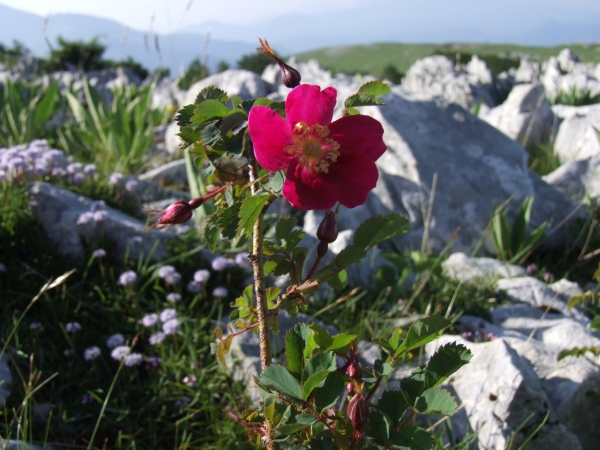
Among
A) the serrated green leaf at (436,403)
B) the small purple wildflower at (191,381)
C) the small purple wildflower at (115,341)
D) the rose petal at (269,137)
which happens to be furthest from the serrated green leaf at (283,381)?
the small purple wildflower at (115,341)

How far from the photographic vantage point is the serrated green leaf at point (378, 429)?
1.05 m

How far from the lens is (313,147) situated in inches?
37.1

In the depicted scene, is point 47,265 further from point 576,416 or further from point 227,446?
point 576,416

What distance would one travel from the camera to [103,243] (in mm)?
2949

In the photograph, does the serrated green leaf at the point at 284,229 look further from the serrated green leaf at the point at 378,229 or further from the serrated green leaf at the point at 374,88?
the serrated green leaf at the point at 374,88

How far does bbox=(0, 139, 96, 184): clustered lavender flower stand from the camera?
3062mm

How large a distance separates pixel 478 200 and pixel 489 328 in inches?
68.9

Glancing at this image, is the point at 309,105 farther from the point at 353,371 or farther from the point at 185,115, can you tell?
the point at 353,371

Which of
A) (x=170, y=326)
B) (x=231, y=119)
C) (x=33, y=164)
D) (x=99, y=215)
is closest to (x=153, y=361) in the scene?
(x=170, y=326)

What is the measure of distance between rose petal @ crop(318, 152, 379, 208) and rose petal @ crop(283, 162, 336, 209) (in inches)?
0.7

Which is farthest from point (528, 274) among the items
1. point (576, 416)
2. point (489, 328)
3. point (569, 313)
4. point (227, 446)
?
Answer: point (227, 446)

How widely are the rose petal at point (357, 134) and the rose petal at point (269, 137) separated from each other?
0.10m

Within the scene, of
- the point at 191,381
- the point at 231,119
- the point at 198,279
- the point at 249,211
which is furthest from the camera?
the point at 198,279

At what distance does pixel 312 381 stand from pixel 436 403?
0.26m
